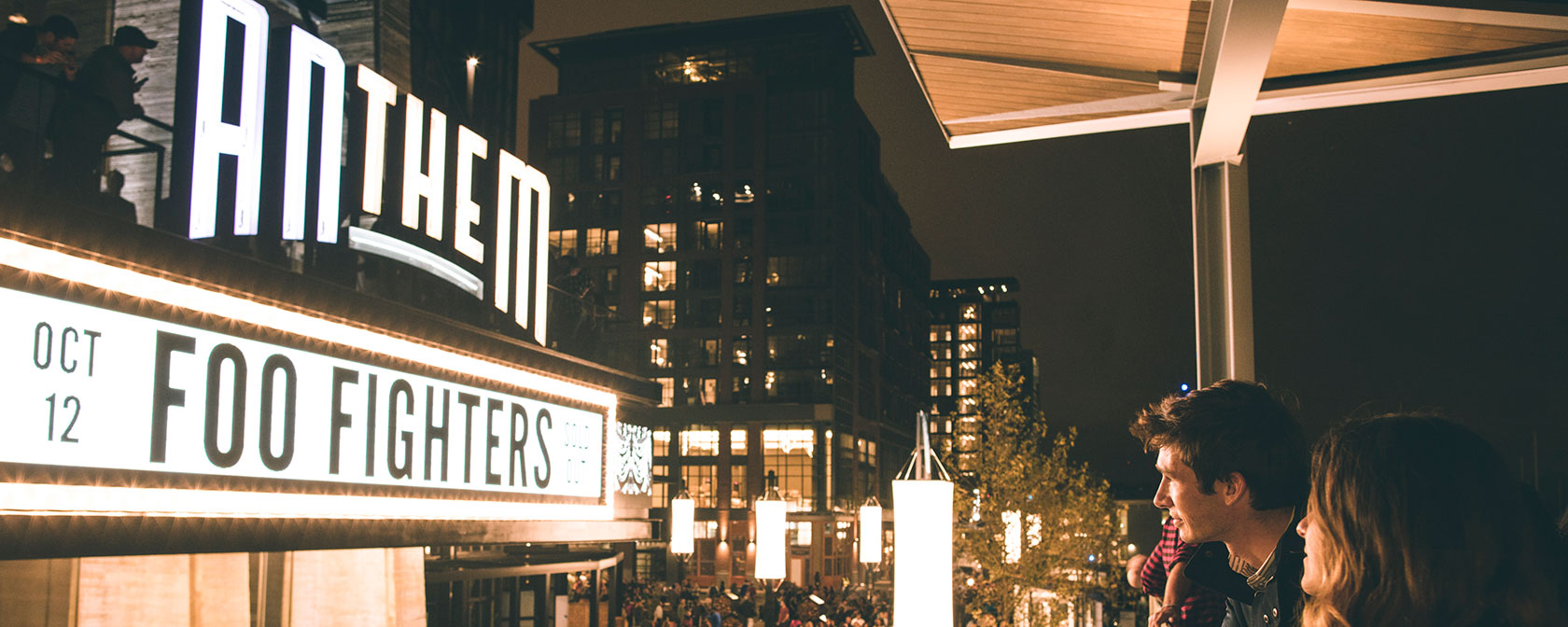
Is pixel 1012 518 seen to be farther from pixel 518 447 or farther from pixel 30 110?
pixel 30 110

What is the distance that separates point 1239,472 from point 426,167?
726 centimetres

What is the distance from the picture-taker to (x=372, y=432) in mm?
7242

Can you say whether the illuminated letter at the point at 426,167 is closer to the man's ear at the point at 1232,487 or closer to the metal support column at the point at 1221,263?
the metal support column at the point at 1221,263

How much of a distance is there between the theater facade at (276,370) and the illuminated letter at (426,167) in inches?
0.9

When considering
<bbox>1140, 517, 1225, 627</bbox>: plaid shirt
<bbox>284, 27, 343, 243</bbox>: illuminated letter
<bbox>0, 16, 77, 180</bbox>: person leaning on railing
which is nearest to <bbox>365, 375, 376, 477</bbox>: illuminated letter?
<bbox>284, 27, 343, 243</bbox>: illuminated letter

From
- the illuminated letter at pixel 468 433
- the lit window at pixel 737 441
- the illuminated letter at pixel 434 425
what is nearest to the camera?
the illuminated letter at pixel 434 425

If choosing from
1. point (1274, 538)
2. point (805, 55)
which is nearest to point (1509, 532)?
point (1274, 538)

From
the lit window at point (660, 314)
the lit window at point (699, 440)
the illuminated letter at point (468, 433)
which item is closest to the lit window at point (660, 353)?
the lit window at point (660, 314)

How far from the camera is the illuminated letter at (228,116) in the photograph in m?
6.12

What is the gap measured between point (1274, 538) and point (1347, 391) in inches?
235

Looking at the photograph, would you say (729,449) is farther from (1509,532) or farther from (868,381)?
(1509,532)

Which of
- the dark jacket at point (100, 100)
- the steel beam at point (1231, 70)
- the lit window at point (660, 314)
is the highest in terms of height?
the lit window at point (660, 314)

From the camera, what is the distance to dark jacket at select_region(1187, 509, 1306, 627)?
248cm

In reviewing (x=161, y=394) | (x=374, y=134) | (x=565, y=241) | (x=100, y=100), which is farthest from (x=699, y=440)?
(x=161, y=394)
